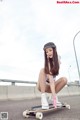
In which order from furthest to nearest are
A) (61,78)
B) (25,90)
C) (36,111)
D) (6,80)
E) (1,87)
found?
(25,90) < (6,80) < (1,87) < (61,78) < (36,111)

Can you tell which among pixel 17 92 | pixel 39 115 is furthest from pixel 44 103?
pixel 17 92

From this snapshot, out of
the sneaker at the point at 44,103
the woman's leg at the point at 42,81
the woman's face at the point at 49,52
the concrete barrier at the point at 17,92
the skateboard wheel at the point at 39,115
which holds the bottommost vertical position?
the skateboard wheel at the point at 39,115

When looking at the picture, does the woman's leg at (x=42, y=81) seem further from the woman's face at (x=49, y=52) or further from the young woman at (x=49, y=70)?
the woman's face at (x=49, y=52)

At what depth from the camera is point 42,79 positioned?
5992 mm

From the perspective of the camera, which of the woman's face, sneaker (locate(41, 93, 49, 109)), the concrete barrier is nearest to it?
sneaker (locate(41, 93, 49, 109))

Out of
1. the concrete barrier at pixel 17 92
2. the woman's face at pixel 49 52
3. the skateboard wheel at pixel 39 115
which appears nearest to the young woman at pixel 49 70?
the woman's face at pixel 49 52

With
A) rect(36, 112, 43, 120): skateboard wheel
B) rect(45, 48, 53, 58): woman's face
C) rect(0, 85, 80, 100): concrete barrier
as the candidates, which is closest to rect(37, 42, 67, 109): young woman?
rect(45, 48, 53, 58): woman's face

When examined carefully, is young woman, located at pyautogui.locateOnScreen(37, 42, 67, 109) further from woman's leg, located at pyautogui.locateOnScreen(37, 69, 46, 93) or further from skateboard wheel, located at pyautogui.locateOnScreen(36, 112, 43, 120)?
skateboard wheel, located at pyautogui.locateOnScreen(36, 112, 43, 120)

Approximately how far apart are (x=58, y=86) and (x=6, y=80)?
30.9 feet

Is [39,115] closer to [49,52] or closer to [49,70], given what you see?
[49,70]

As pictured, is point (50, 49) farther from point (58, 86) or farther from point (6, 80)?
point (6, 80)

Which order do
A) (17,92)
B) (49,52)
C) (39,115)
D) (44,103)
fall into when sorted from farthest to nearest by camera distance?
1. (17,92)
2. (49,52)
3. (44,103)
4. (39,115)

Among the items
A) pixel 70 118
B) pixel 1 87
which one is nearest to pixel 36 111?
pixel 70 118

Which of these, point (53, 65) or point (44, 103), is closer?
point (44, 103)
